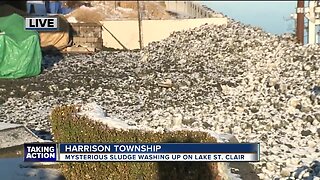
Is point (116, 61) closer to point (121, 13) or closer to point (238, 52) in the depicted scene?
point (238, 52)

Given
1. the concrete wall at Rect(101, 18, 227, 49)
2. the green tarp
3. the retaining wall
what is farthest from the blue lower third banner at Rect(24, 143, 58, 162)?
the concrete wall at Rect(101, 18, 227, 49)

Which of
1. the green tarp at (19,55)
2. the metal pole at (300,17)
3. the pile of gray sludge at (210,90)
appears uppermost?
the metal pole at (300,17)

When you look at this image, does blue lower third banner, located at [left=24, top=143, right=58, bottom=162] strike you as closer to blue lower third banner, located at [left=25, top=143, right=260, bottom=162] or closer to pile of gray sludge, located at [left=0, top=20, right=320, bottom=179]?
blue lower third banner, located at [left=25, top=143, right=260, bottom=162]

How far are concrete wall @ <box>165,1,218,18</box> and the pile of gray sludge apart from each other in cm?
1071

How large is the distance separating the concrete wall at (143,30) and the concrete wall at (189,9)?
541 centimetres

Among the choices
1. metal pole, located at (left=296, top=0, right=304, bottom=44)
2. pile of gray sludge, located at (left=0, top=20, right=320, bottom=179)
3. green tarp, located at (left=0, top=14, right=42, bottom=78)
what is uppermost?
metal pole, located at (left=296, top=0, right=304, bottom=44)

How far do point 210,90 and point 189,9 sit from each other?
25.9m

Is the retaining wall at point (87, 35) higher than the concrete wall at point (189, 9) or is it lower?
lower

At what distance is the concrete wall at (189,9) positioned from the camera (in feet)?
116

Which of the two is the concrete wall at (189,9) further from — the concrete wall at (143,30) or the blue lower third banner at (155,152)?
the blue lower third banner at (155,152)

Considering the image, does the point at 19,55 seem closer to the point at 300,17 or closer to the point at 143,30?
the point at 143,30

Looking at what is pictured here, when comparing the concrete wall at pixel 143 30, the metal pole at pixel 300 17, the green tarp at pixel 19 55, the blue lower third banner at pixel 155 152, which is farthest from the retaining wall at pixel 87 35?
the blue lower third banner at pixel 155 152

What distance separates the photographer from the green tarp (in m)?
17.8

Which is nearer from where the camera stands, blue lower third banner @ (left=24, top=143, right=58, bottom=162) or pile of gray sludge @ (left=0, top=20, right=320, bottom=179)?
blue lower third banner @ (left=24, top=143, right=58, bottom=162)
